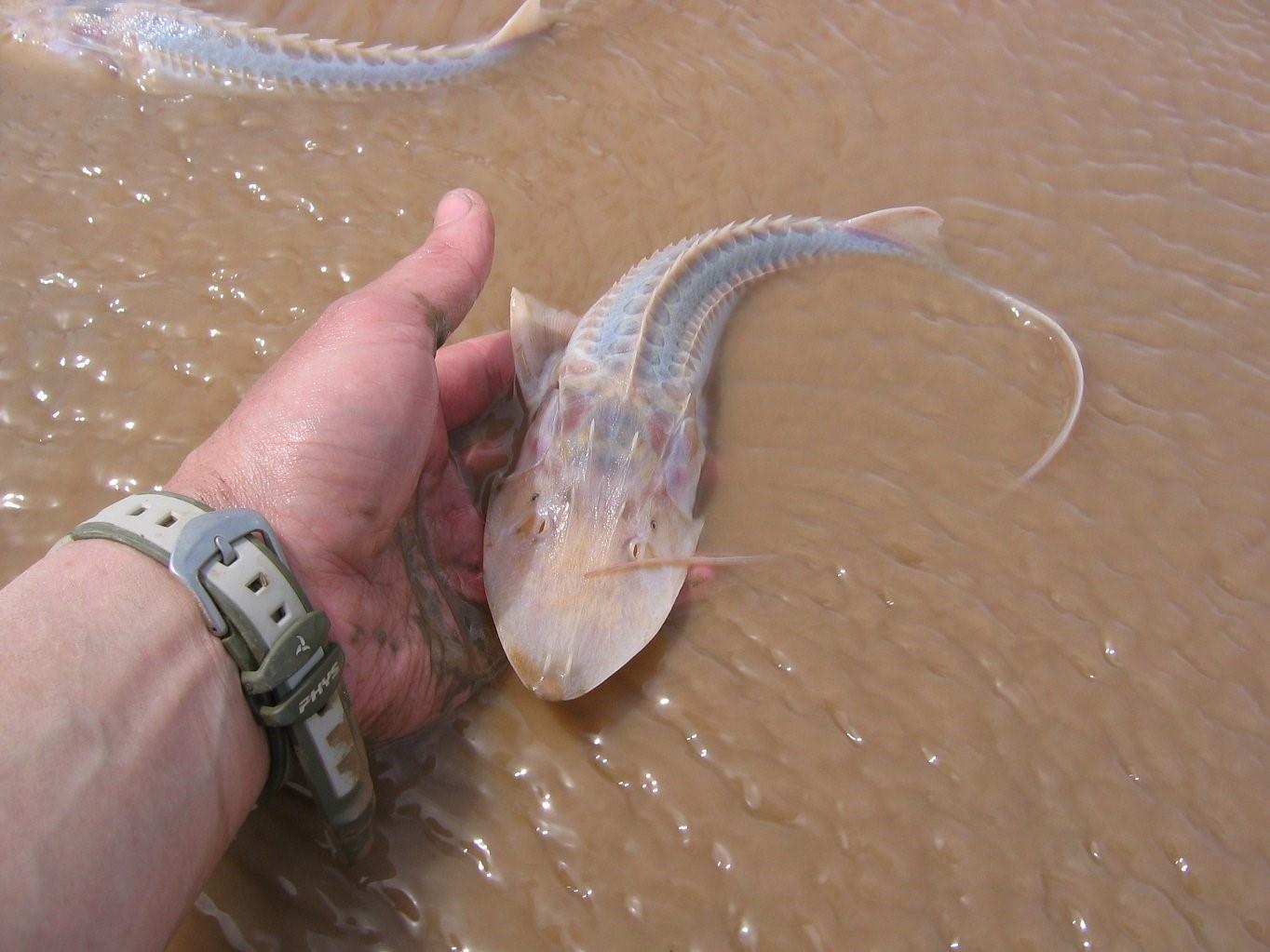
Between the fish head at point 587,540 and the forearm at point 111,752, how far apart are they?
2.56 feet

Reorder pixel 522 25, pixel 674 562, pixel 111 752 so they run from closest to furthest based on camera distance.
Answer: pixel 111 752 < pixel 674 562 < pixel 522 25

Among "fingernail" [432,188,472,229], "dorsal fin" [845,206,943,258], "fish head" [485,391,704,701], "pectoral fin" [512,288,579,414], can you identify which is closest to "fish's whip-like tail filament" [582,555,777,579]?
"fish head" [485,391,704,701]

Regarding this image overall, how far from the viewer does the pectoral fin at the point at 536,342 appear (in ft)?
11.4

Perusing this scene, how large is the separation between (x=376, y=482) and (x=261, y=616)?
1.94 feet

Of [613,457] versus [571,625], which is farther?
[613,457]

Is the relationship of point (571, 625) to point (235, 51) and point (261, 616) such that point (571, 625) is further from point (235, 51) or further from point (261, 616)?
point (235, 51)

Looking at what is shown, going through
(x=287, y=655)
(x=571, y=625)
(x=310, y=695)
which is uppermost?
(x=287, y=655)

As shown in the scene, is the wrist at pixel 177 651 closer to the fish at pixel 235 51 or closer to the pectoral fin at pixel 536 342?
the pectoral fin at pixel 536 342

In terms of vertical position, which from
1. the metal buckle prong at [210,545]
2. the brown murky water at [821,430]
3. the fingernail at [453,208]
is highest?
the fingernail at [453,208]

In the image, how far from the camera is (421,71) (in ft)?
17.1

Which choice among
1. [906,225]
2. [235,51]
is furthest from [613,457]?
[235,51]

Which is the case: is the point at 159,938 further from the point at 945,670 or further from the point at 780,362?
the point at 780,362

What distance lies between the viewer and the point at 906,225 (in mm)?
4305

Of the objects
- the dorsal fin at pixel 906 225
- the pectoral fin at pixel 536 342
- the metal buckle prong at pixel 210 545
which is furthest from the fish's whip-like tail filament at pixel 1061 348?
the metal buckle prong at pixel 210 545
